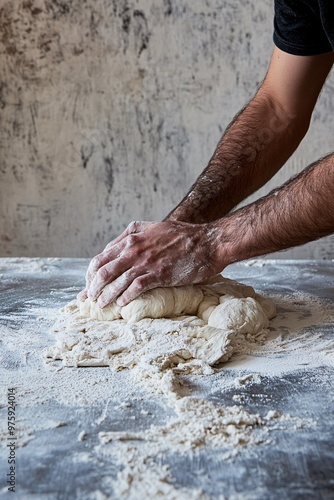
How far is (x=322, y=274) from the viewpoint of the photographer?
2.21 m

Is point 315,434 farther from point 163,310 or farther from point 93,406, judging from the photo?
point 163,310

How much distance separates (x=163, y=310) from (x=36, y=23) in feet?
8.59

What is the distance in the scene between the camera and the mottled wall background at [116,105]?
11.8 ft

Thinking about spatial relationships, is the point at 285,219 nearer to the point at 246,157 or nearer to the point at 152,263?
the point at 152,263

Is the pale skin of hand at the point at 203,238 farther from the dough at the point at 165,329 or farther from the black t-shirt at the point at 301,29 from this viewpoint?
the black t-shirt at the point at 301,29

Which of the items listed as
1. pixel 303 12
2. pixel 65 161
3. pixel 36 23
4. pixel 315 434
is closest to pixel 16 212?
pixel 65 161

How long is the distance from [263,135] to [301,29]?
13.9 inches

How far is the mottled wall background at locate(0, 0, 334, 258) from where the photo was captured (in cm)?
360

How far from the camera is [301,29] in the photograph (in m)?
1.95

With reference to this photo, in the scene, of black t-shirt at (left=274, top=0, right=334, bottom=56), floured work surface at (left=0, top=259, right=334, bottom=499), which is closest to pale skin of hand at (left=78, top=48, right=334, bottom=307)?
floured work surface at (left=0, top=259, right=334, bottom=499)

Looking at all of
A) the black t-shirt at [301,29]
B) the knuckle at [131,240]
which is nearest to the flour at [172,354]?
the knuckle at [131,240]

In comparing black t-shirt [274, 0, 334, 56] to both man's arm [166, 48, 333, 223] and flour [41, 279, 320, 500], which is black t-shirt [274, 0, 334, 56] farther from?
flour [41, 279, 320, 500]

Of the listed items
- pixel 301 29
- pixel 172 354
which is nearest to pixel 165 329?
pixel 172 354

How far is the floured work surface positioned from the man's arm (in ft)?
1.69
